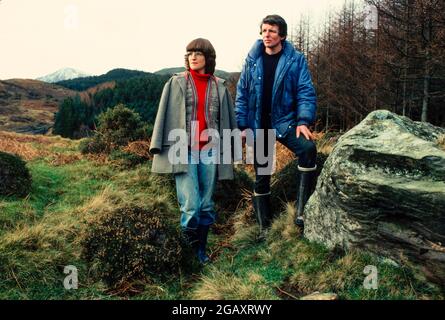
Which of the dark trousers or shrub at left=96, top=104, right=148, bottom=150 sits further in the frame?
shrub at left=96, top=104, right=148, bottom=150

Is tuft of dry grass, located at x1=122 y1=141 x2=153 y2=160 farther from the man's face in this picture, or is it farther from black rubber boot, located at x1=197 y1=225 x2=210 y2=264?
the man's face

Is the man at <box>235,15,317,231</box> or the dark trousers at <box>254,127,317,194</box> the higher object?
the man at <box>235,15,317,231</box>

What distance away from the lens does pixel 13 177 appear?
6.82m

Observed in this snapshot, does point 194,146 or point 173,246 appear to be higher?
point 194,146

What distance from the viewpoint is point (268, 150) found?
17.3ft

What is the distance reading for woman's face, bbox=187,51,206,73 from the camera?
462 cm

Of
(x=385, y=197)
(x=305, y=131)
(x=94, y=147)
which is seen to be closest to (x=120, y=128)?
(x=94, y=147)

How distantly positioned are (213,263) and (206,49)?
8.12 ft

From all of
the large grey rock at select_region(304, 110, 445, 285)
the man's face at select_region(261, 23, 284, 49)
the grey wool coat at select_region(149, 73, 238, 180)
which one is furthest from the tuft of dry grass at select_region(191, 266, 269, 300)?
the man's face at select_region(261, 23, 284, 49)

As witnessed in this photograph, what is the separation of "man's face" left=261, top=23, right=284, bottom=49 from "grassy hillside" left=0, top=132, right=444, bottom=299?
210 centimetres

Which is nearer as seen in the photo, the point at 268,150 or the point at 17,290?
the point at 17,290
